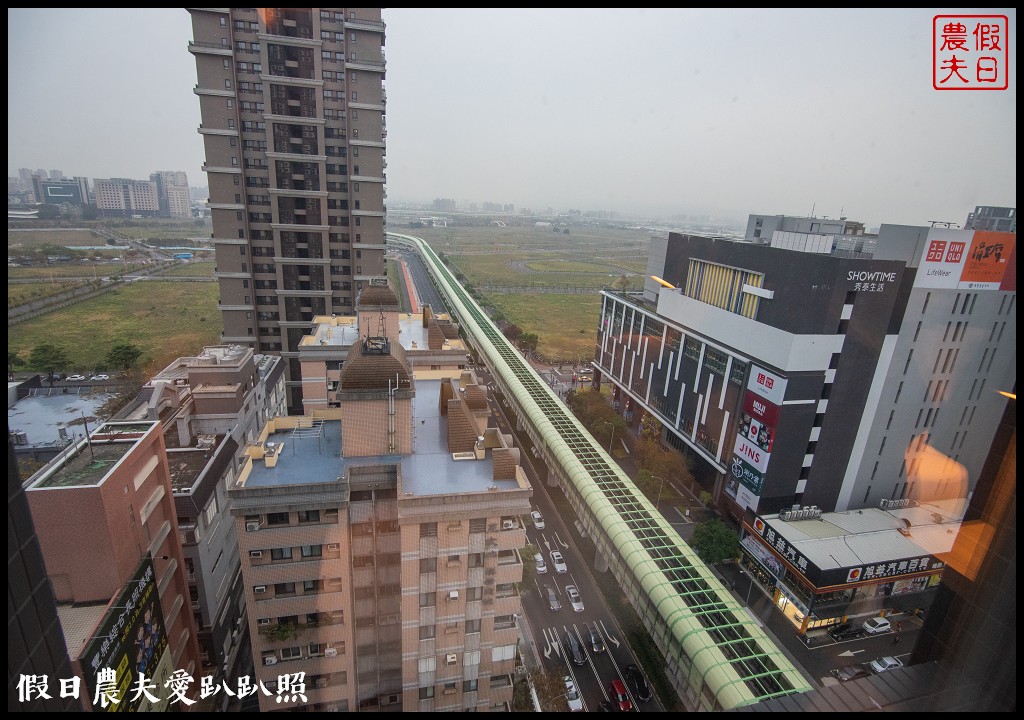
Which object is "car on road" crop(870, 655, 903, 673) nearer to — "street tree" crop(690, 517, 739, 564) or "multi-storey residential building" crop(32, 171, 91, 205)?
"street tree" crop(690, 517, 739, 564)

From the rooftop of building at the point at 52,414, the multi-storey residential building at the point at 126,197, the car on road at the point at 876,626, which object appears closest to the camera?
the rooftop of building at the point at 52,414

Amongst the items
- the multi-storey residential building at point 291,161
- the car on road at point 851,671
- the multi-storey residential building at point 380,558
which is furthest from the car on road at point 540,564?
the multi-storey residential building at point 291,161

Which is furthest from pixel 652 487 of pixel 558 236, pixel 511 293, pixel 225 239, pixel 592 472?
pixel 558 236

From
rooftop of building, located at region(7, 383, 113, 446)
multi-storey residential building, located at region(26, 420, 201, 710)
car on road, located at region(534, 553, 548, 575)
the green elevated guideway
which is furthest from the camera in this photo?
car on road, located at region(534, 553, 548, 575)

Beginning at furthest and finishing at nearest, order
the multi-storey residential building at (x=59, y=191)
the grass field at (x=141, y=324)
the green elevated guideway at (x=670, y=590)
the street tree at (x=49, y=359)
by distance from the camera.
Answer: the grass field at (x=141, y=324), the street tree at (x=49, y=359), the green elevated guideway at (x=670, y=590), the multi-storey residential building at (x=59, y=191)

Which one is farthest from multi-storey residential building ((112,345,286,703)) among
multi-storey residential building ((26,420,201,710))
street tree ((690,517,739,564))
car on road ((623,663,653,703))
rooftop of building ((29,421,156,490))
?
street tree ((690,517,739,564))

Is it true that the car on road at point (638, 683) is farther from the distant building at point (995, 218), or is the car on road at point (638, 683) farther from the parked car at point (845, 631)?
the distant building at point (995, 218)
